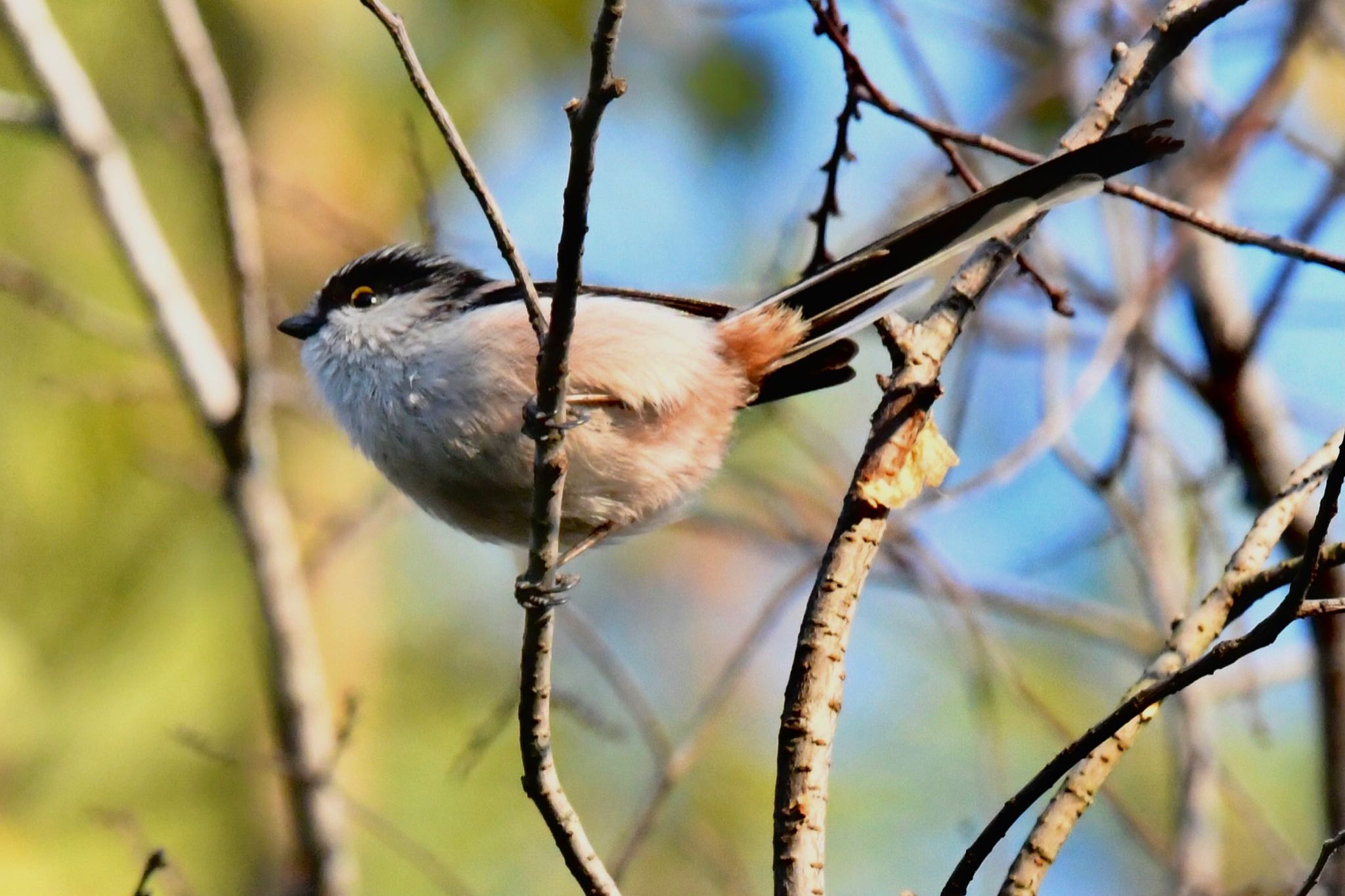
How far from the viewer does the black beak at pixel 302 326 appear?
3736 millimetres

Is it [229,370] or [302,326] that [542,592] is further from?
[229,370]

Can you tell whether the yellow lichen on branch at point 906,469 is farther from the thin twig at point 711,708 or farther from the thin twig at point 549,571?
the thin twig at point 711,708

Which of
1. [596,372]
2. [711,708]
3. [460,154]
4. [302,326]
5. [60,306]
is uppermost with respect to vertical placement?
[60,306]

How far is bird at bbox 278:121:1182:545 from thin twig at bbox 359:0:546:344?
73 centimetres

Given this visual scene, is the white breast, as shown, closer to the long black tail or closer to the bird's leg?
the bird's leg

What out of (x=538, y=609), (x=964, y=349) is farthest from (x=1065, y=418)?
(x=538, y=609)

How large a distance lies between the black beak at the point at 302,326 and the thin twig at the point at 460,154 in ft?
5.46

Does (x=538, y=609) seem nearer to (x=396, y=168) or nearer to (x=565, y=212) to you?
(x=565, y=212)

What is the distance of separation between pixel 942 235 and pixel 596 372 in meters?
0.87

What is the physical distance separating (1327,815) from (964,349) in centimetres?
180

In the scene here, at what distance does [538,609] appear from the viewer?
2363mm

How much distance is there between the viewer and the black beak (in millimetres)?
3736

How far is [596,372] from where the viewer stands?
3.18 metres

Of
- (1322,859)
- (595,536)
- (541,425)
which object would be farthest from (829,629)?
(595,536)
